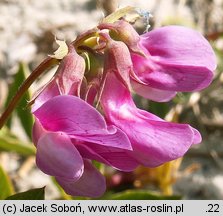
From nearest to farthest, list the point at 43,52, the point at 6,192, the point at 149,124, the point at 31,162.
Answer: the point at 149,124, the point at 6,192, the point at 31,162, the point at 43,52

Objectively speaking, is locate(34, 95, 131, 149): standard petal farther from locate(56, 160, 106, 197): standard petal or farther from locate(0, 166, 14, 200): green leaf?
locate(0, 166, 14, 200): green leaf

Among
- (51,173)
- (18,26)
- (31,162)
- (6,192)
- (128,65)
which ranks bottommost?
(31,162)

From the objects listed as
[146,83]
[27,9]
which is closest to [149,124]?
[146,83]

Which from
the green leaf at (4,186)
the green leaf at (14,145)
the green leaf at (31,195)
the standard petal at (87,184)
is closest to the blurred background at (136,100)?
the green leaf at (14,145)

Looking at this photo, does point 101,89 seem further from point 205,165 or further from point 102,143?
point 205,165

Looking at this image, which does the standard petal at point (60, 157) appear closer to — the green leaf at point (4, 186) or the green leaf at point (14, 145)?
the green leaf at point (4, 186)

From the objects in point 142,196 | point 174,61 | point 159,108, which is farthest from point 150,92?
point 159,108

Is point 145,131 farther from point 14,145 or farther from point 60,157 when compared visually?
point 14,145
